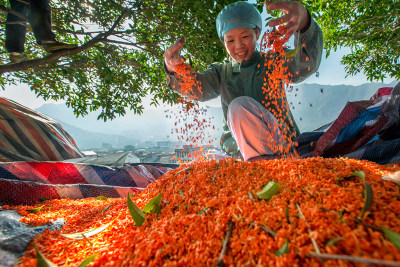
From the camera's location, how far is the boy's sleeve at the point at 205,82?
74.5 inches

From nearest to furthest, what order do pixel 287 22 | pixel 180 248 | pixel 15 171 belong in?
pixel 180 248 → pixel 287 22 → pixel 15 171

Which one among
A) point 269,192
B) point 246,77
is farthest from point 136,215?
point 246,77

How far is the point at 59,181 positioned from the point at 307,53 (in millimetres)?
2549

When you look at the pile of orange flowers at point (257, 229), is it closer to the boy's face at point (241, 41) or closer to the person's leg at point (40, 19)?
the boy's face at point (241, 41)

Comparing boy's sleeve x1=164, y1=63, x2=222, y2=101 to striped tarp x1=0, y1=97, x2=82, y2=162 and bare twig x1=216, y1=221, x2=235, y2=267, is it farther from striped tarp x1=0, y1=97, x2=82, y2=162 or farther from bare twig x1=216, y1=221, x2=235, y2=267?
striped tarp x1=0, y1=97, x2=82, y2=162

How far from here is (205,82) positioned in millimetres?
2055

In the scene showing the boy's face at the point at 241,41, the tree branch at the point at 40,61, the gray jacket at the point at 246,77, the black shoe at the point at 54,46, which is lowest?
the gray jacket at the point at 246,77

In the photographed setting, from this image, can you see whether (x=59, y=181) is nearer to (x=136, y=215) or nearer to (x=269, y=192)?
(x=136, y=215)

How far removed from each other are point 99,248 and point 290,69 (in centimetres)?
186

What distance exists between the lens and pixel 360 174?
583 millimetres

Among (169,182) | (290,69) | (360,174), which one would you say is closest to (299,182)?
(360,174)

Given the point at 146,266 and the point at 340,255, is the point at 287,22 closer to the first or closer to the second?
the point at 340,255

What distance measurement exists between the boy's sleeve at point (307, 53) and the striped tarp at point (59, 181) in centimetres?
185

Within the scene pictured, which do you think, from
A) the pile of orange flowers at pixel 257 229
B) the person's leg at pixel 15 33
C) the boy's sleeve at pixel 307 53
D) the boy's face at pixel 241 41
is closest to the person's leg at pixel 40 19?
the person's leg at pixel 15 33
